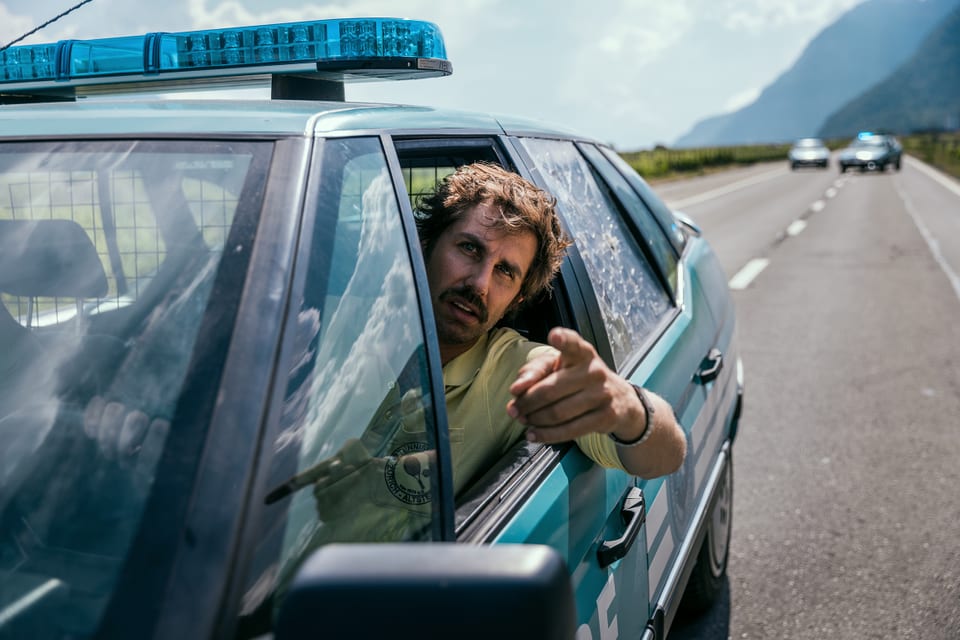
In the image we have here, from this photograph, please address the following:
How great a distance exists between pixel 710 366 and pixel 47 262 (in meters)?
1.98

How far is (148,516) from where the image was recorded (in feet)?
2.96

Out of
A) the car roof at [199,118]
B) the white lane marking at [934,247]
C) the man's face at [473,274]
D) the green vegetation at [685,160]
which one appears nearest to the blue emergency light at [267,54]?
the car roof at [199,118]

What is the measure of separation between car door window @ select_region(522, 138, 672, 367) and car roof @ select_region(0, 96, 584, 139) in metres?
0.65

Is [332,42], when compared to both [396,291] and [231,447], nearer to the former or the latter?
[396,291]

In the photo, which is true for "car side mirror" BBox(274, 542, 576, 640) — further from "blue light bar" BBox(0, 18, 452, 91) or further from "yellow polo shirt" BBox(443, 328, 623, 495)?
"blue light bar" BBox(0, 18, 452, 91)

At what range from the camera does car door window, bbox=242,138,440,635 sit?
3.30ft

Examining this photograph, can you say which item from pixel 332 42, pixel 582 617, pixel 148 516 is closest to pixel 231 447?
pixel 148 516

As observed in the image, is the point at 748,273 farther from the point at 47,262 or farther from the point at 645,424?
the point at 47,262

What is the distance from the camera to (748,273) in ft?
→ 34.3

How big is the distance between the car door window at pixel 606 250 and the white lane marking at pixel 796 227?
13.1 m

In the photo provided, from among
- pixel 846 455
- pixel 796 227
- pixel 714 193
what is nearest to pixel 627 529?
pixel 846 455

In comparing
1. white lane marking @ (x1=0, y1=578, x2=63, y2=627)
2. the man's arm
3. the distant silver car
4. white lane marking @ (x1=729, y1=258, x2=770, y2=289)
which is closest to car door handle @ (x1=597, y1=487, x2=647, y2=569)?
the man's arm

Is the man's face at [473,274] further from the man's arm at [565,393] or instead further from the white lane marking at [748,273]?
the white lane marking at [748,273]

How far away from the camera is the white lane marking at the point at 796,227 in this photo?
588 inches
